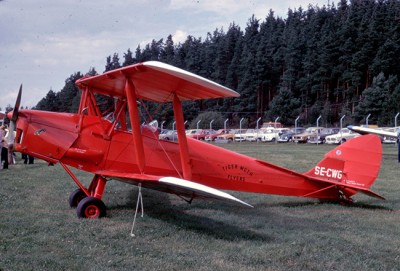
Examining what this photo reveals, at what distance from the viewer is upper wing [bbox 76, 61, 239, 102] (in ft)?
20.9

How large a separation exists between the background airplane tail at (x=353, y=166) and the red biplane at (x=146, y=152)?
0.06 feet

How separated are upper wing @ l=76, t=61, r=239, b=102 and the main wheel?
2202mm

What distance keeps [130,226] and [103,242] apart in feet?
3.24

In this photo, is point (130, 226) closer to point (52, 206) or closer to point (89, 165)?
point (89, 165)

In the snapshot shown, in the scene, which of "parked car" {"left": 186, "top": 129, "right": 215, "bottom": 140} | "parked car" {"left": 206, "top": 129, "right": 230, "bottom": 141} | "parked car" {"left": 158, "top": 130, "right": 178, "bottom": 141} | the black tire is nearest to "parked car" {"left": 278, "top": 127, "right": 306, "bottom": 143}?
"parked car" {"left": 206, "top": 129, "right": 230, "bottom": 141}

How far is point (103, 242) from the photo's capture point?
19.8ft

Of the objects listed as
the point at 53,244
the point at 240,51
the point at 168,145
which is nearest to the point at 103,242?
the point at 53,244

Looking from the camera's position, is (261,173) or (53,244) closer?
(53,244)

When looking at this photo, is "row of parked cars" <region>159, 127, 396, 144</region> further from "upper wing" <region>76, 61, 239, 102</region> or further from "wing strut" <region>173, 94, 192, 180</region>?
"wing strut" <region>173, 94, 192, 180</region>

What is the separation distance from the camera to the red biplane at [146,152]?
7539mm

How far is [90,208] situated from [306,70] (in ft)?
226

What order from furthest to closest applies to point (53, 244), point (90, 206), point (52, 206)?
point (52, 206) < point (90, 206) < point (53, 244)

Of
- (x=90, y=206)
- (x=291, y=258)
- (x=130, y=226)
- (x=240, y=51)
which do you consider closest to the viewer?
(x=291, y=258)

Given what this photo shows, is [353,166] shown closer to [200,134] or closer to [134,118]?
[134,118]
